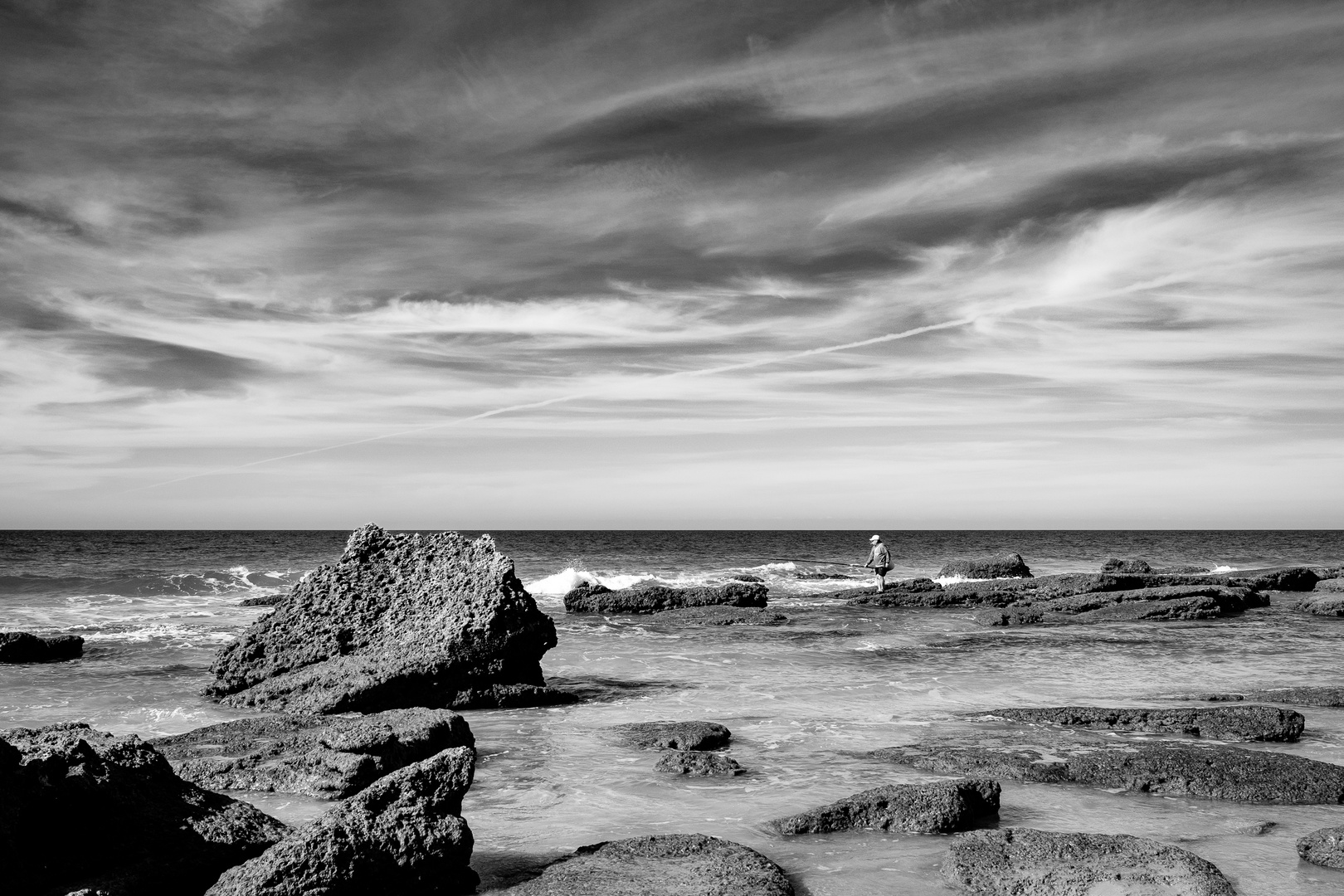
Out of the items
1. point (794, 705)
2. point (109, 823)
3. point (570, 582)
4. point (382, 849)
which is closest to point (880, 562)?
point (570, 582)

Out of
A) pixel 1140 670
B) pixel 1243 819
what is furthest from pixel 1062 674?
pixel 1243 819

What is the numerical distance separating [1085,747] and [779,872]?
4.17 m

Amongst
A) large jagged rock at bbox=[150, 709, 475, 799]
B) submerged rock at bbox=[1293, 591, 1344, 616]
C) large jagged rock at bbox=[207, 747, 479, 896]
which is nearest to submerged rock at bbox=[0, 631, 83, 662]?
large jagged rock at bbox=[150, 709, 475, 799]

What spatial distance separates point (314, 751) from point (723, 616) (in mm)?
13705

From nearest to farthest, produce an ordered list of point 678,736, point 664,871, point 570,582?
point 664,871, point 678,736, point 570,582

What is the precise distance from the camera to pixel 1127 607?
832 inches

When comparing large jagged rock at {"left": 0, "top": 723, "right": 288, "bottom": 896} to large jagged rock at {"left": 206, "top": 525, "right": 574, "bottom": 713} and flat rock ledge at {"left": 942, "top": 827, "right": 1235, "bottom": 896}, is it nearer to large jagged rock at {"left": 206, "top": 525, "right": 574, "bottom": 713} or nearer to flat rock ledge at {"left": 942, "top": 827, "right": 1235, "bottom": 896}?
flat rock ledge at {"left": 942, "top": 827, "right": 1235, "bottom": 896}

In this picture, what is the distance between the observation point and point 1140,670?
12.9 metres

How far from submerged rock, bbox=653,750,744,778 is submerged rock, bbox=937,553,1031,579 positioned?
27374 mm

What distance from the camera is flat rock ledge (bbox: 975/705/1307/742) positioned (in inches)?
325

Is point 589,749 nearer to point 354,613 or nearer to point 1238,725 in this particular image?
point 354,613

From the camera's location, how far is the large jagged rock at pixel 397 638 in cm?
985

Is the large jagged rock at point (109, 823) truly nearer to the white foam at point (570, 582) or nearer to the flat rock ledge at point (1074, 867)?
the flat rock ledge at point (1074, 867)

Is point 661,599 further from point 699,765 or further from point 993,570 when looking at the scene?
point 993,570
